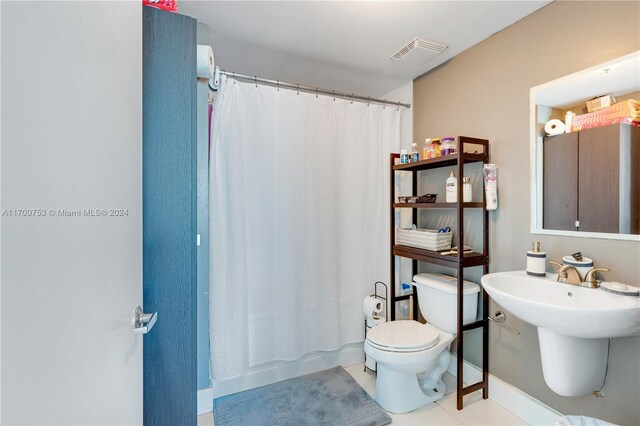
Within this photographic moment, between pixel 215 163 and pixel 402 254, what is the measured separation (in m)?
1.45

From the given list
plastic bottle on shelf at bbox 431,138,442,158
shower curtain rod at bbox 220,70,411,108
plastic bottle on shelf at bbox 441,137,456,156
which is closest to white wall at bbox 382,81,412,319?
shower curtain rod at bbox 220,70,411,108

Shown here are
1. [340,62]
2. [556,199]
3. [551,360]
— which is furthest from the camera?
[340,62]

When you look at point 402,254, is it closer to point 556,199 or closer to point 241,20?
point 556,199

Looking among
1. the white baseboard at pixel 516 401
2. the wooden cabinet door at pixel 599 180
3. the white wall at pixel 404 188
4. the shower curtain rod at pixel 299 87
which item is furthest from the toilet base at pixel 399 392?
the shower curtain rod at pixel 299 87

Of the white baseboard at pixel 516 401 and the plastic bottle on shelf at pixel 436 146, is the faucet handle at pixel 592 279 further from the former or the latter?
the plastic bottle on shelf at pixel 436 146

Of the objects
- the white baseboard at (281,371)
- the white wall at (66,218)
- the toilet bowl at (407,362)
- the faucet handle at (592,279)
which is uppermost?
the white wall at (66,218)

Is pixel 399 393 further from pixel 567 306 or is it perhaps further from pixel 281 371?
pixel 567 306

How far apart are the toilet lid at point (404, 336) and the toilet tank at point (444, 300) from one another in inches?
3.6

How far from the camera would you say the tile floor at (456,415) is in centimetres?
162

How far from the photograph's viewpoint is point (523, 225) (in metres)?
1.67

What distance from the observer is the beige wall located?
127 centimetres

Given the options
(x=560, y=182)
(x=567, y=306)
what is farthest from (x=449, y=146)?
(x=567, y=306)

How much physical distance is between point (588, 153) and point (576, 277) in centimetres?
60

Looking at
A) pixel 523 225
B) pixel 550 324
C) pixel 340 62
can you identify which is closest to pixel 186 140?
pixel 340 62
